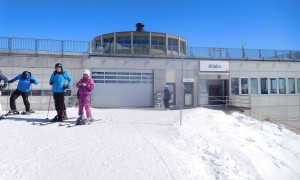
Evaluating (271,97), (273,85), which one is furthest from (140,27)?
(271,97)

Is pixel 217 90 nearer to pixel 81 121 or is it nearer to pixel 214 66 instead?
pixel 214 66

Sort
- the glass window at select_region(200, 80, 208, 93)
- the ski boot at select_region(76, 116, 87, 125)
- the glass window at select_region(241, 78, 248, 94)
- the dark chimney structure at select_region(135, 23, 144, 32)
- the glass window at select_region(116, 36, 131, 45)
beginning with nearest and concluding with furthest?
the ski boot at select_region(76, 116, 87, 125) → the glass window at select_region(200, 80, 208, 93) → the glass window at select_region(241, 78, 248, 94) → the glass window at select_region(116, 36, 131, 45) → the dark chimney structure at select_region(135, 23, 144, 32)

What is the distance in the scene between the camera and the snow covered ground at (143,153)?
4008mm

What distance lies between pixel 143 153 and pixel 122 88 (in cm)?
1388

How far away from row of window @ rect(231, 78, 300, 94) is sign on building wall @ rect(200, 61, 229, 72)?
4.78ft

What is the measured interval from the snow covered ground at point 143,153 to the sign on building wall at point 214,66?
12.6 metres

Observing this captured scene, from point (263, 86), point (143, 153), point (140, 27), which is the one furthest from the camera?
point (140, 27)

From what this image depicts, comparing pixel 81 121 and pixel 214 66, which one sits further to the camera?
pixel 214 66

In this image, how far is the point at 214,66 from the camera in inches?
803

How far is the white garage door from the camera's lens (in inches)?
707

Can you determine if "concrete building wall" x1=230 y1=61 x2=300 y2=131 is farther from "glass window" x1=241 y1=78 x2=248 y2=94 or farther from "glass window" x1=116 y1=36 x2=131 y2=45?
"glass window" x1=116 y1=36 x2=131 y2=45


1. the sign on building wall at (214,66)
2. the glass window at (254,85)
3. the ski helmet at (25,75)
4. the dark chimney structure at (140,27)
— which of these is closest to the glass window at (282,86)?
the glass window at (254,85)

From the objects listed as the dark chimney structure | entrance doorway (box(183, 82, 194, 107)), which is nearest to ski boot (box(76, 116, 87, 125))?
entrance doorway (box(183, 82, 194, 107))

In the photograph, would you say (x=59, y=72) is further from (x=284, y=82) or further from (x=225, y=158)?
(x=284, y=82)
